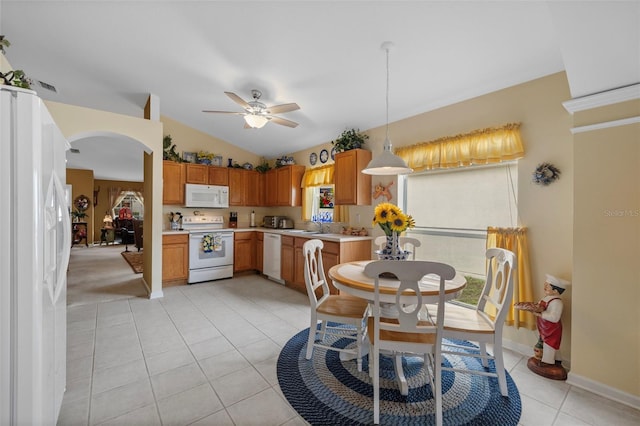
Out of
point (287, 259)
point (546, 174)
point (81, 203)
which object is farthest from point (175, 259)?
point (81, 203)

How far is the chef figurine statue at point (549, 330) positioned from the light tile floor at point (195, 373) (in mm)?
83

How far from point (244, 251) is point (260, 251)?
0.31 metres

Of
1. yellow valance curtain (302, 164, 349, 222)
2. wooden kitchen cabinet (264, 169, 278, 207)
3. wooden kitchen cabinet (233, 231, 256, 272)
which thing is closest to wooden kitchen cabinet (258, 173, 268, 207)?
wooden kitchen cabinet (264, 169, 278, 207)

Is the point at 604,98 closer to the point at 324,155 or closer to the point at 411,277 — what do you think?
the point at 411,277

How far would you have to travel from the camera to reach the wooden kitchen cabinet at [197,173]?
485cm

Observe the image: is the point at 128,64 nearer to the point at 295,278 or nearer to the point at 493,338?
the point at 295,278

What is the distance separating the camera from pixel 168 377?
2.08m

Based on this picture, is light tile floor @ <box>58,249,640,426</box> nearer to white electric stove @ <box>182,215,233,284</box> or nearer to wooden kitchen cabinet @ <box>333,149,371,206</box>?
white electric stove @ <box>182,215,233,284</box>

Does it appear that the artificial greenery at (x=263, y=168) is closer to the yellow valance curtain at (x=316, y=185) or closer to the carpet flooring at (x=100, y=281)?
the yellow valance curtain at (x=316, y=185)

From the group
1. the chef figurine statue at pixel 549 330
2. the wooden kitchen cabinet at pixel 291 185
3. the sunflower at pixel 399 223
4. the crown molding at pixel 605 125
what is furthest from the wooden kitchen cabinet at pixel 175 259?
the crown molding at pixel 605 125

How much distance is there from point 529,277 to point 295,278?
2996mm

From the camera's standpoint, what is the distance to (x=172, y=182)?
468 cm

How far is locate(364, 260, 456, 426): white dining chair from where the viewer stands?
5.15 feet

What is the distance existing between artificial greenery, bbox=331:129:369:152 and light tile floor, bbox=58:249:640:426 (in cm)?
239
